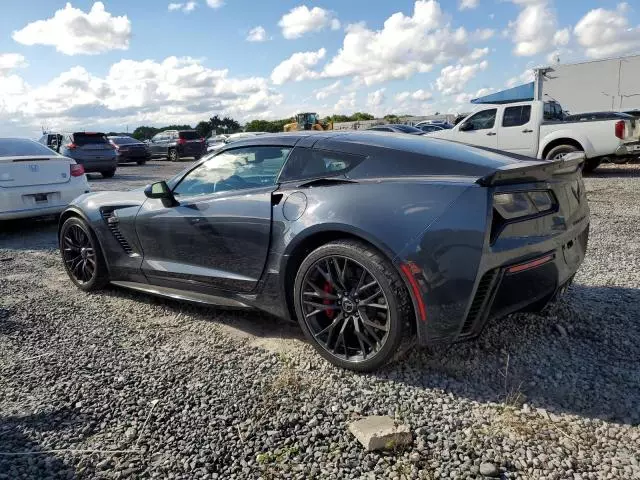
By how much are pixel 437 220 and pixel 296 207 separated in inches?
35.4

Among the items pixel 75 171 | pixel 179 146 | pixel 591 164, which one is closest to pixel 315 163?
pixel 75 171

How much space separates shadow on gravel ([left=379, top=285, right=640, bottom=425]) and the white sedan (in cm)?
614

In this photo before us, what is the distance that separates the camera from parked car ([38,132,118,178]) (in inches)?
637

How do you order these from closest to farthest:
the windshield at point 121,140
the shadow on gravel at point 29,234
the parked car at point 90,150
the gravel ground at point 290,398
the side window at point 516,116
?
the gravel ground at point 290,398 < the shadow on gravel at point 29,234 < the side window at point 516,116 < the parked car at point 90,150 < the windshield at point 121,140

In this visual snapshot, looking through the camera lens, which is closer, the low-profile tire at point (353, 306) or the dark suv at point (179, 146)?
the low-profile tire at point (353, 306)

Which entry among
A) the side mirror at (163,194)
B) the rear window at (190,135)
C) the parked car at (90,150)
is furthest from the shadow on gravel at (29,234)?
the rear window at (190,135)

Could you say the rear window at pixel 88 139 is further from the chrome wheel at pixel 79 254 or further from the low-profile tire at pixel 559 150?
the low-profile tire at pixel 559 150

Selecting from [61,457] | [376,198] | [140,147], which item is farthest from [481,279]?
[140,147]

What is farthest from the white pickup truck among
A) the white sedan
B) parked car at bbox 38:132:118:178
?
parked car at bbox 38:132:118:178

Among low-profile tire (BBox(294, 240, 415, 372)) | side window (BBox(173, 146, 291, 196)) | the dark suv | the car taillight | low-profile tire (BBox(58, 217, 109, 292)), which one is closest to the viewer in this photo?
low-profile tire (BBox(294, 240, 415, 372))

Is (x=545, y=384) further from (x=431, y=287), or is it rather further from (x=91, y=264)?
(x=91, y=264)

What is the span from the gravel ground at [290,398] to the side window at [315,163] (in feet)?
3.55

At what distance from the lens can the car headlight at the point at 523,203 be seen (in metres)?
2.65

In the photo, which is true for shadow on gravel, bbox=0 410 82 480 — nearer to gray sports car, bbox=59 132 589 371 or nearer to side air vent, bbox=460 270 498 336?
gray sports car, bbox=59 132 589 371
